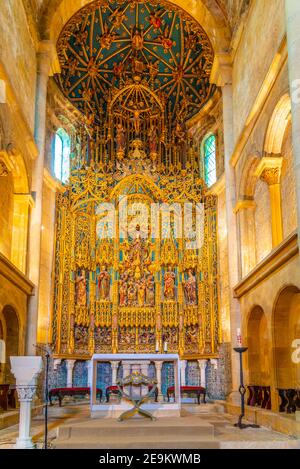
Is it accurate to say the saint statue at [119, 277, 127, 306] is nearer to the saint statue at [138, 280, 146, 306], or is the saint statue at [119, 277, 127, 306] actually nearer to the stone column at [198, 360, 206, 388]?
the saint statue at [138, 280, 146, 306]

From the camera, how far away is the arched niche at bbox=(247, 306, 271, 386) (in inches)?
635

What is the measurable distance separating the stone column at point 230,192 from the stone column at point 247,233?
44cm

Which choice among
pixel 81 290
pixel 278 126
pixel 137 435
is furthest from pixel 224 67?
pixel 137 435

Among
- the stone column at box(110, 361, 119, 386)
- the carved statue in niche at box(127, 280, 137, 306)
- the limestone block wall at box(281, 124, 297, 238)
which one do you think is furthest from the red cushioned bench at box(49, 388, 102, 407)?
the limestone block wall at box(281, 124, 297, 238)

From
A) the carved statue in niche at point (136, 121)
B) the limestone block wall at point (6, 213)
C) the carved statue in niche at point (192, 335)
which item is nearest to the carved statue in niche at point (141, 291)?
the carved statue in niche at point (192, 335)

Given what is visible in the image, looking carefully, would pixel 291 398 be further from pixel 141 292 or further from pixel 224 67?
pixel 224 67

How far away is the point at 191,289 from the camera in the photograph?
840 inches

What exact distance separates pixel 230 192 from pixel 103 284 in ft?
20.6

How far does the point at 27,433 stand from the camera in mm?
10180

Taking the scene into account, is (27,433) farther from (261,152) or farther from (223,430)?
(261,152)

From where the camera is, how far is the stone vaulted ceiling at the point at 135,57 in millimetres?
22812

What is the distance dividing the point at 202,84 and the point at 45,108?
7.33m

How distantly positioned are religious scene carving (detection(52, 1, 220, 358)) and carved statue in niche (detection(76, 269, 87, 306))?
5 centimetres
